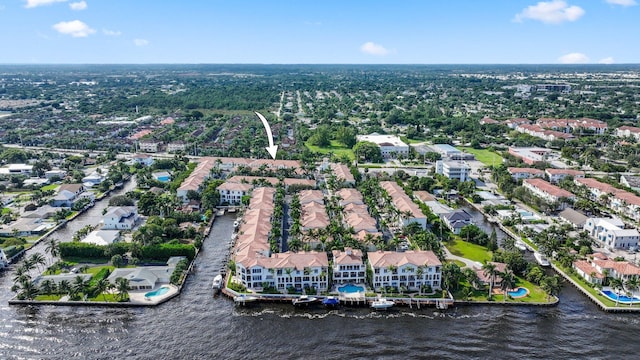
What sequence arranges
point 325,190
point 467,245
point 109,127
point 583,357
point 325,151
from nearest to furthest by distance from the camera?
point 583,357 → point 467,245 → point 325,190 → point 325,151 → point 109,127

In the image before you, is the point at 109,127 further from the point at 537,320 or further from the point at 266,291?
the point at 537,320

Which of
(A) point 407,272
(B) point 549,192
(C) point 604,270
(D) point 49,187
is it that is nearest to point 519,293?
(C) point 604,270

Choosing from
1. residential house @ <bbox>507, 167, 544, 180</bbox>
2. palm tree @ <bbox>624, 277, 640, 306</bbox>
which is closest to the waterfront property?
palm tree @ <bbox>624, 277, 640, 306</bbox>

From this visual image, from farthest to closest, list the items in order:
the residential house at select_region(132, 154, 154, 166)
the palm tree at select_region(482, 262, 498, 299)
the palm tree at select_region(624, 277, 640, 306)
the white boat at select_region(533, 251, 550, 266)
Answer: the residential house at select_region(132, 154, 154, 166)
the white boat at select_region(533, 251, 550, 266)
the palm tree at select_region(482, 262, 498, 299)
the palm tree at select_region(624, 277, 640, 306)

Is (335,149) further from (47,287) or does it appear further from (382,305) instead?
(47,287)

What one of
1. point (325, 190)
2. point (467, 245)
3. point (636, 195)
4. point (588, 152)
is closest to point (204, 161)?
point (325, 190)

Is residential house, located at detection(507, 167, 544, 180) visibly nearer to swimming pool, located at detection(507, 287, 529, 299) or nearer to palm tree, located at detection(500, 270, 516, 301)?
swimming pool, located at detection(507, 287, 529, 299)
